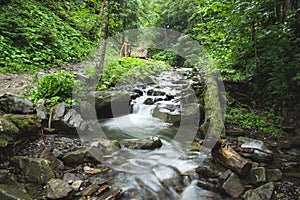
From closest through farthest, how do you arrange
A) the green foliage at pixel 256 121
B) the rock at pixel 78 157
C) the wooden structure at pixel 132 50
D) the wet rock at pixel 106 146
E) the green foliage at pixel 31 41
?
1. the rock at pixel 78 157
2. the wet rock at pixel 106 146
3. the green foliage at pixel 256 121
4. the green foliage at pixel 31 41
5. the wooden structure at pixel 132 50

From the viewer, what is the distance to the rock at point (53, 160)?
3.62 m

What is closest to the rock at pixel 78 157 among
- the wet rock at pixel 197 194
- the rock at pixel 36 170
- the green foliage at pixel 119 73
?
the rock at pixel 36 170

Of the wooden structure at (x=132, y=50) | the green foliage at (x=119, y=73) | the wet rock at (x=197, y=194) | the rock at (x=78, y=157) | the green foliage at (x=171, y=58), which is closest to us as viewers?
the wet rock at (x=197, y=194)

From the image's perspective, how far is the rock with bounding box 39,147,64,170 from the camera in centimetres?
A: 362

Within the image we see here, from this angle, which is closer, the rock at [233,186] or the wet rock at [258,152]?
Answer: the rock at [233,186]

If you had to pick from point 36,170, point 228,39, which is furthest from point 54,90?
point 228,39

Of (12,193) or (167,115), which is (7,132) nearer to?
(12,193)

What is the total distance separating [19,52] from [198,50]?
12.8m

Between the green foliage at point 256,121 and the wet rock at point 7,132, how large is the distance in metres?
5.07

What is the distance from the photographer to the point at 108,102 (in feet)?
21.4

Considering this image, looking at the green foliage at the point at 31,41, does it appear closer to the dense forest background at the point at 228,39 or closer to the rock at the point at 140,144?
the dense forest background at the point at 228,39

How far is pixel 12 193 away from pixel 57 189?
537mm

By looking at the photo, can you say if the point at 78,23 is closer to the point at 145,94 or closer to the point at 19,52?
the point at 19,52

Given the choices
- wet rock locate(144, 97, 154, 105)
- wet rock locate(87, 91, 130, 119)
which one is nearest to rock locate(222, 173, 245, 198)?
wet rock locate(87, 91, 130, 119)
